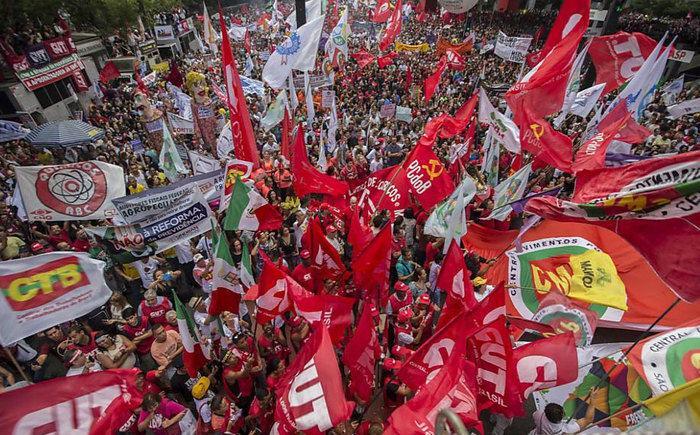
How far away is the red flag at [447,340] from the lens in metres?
3.86

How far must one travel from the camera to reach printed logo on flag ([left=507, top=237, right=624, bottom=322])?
5707mm

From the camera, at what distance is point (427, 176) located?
7.10 m

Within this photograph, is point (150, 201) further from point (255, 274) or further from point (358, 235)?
point (358, 235)

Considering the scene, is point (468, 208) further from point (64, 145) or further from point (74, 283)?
point (64, 145)

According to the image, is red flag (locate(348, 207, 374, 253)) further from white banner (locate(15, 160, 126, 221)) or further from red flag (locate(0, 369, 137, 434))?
white banner (locate(15, 160, 126, 221))

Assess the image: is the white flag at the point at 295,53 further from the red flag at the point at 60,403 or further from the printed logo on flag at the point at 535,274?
the red flag at the point at 60,403

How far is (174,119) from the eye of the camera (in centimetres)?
1138

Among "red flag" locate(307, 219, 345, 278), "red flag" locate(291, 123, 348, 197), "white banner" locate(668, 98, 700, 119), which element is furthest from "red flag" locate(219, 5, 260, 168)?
"white banner" locate(668, 98, 700, 119)

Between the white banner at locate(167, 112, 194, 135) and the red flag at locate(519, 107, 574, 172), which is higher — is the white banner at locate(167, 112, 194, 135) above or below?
below

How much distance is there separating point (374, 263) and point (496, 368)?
6.62ft

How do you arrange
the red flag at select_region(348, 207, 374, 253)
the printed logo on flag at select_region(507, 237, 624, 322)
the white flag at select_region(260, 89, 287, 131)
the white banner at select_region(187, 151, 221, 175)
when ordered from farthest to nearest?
1. the white flag at select_region(260, 89, 287, 131)
2. the white banner at select_region(187, 151, 221, 175)
3. the red flag at select_region(348, 207, 374, 253)
4. the printed logo on flag at select_region(507, 237, 624, 322)

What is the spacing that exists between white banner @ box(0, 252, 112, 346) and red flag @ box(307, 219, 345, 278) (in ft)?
9.25

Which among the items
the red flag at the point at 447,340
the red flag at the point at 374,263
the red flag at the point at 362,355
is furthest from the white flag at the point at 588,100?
the red flag at the point at 362,355

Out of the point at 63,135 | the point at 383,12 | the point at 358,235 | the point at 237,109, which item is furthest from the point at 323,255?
the point at 383,12
